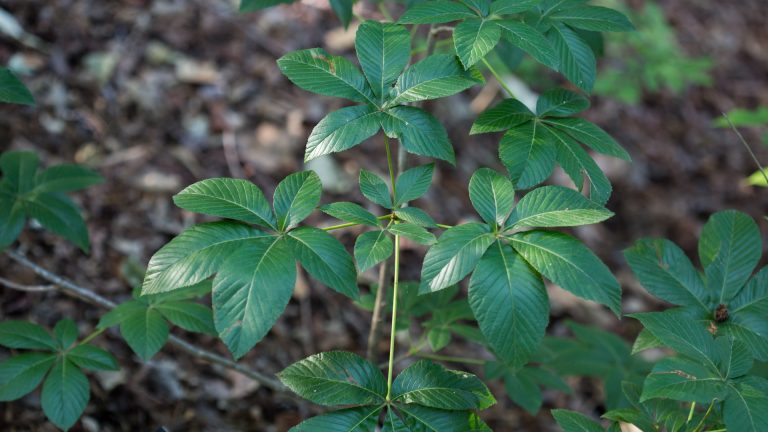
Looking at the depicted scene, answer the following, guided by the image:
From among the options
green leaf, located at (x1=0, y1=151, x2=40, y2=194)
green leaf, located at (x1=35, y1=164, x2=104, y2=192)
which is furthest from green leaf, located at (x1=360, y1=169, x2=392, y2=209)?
green leaf, located at (x1=0, y1=151, x2=40, y2=194)

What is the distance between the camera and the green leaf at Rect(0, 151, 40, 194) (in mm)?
1674

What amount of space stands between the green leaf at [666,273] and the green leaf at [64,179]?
1.36 metres

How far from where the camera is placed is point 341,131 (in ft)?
3.99

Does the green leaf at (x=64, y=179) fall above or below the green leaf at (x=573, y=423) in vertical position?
above

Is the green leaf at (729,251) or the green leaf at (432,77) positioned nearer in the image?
the green leaf at (432,77)

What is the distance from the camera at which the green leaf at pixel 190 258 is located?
111 centimetres

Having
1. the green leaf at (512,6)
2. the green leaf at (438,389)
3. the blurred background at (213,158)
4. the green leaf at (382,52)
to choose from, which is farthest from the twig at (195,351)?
the green leaf at (512,6)

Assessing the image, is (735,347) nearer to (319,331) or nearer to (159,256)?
(159,256)

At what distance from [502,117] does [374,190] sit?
31 centimetres

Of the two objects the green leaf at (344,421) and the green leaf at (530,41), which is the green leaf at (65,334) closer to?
the green leaf at (344,421)

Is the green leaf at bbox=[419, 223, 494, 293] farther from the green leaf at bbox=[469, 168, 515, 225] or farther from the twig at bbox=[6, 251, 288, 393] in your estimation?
the twig at bbox=[6, 251, 288, 393]

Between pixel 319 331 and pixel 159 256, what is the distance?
4.71 feet

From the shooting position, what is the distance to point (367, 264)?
1.12 metres

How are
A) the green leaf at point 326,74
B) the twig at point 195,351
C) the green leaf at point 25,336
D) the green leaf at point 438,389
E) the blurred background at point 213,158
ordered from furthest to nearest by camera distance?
the blurred background at point 213,158
the twig at point 195,351
the green leaf at point 25,336
the green leaf at point 326,74
the green leaf at point 438,389
